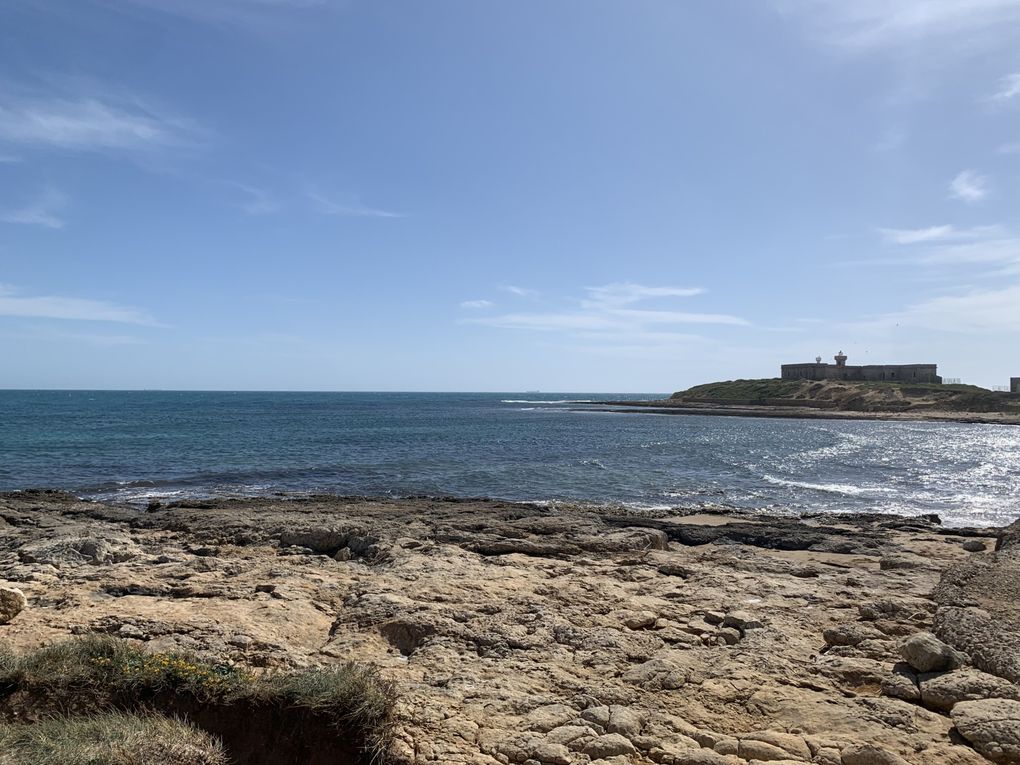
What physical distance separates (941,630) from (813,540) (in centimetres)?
727

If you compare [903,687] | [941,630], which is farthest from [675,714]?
[941,630]

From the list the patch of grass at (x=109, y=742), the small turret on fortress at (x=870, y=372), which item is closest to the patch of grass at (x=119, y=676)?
the patch of grass at (x=109, y=742)

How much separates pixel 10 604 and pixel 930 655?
1064cm

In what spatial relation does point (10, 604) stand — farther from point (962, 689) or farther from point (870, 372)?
point (870, 372)

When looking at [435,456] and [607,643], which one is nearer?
[607,643]

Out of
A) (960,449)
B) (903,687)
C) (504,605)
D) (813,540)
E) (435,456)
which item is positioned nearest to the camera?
(903,687)

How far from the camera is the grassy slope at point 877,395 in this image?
79.6m

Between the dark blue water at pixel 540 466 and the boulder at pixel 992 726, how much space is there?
16.3 metres

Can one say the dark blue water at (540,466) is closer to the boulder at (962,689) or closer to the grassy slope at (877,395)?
the boulder at (962,689)

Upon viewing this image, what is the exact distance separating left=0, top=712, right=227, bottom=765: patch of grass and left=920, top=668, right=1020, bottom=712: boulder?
645 cm

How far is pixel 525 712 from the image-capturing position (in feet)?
19.1

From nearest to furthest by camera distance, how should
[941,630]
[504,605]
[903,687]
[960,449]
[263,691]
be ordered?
[263,691]
[903,687]
[941,630]
[504,605]
[960,449]

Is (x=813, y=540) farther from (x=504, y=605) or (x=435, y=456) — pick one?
(x=435, y=456)

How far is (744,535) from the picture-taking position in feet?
48.3
